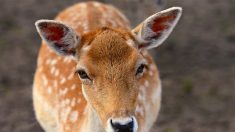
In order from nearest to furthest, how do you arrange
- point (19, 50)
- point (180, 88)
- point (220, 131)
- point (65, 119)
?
point (65, 119) < point (220, 131) < point (180, 88) < point (19, 50)

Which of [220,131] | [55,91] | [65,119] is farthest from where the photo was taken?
[220,131]

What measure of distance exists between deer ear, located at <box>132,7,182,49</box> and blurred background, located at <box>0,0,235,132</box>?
1.86m

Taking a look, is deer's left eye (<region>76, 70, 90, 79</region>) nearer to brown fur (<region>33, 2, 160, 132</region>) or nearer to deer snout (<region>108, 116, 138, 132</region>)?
brown fur (<region>33, 2, 160, 132</region>)

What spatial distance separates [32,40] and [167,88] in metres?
2.03

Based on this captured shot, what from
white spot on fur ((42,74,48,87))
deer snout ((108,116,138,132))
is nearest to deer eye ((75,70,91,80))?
deer snout ((108,116,138,132))

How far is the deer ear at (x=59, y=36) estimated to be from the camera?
4.23 meters

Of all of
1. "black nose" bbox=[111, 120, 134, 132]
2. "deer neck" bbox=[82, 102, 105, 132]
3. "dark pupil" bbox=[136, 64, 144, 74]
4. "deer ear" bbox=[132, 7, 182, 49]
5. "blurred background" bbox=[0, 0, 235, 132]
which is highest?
"deer ear" bbox=[132, 7, 182, 49]

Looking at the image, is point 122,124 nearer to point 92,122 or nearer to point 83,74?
point 83,74

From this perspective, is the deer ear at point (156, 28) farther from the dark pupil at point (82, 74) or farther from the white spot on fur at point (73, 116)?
the white spot on fur at point (73, 116)

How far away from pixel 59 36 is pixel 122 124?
838 mm

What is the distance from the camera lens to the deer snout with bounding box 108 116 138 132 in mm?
3799

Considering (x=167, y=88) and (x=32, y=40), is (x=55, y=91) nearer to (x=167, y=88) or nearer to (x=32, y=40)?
(x=167, y=88)

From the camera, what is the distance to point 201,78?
7.62m

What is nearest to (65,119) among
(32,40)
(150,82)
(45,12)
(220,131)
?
(150,82)
